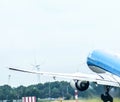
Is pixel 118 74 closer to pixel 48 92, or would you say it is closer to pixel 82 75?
pixel 82 75

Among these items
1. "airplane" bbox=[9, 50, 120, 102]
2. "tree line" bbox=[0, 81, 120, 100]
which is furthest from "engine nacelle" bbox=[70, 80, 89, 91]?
"tree line" bbox=[0, 81, 120, 100]

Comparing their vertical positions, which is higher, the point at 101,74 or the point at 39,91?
the point at 39,91

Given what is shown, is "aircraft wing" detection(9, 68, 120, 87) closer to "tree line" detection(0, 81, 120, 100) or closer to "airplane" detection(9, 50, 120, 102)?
"airplane" detection(9, 50, 120, 102)

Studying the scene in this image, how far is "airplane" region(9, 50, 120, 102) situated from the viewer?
218 feet

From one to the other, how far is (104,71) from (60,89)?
29.0 m

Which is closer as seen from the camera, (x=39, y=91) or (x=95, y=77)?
(x=95, y=77)

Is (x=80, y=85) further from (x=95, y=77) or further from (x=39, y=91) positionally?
(x=39, y=91)

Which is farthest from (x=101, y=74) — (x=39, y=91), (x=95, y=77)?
(x=39, y=91)

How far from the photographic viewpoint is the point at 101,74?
240 ft

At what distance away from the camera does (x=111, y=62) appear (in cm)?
7256

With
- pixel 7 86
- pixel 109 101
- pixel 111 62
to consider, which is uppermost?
pixel 7 86

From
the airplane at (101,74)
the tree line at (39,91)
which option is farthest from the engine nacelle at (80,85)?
the tree line at (39,91)

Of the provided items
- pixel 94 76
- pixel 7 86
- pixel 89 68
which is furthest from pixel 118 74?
pixel 7 86

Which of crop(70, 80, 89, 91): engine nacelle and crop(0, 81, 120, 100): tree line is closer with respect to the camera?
crop(70, 80, 89, 91): engine nacelle
